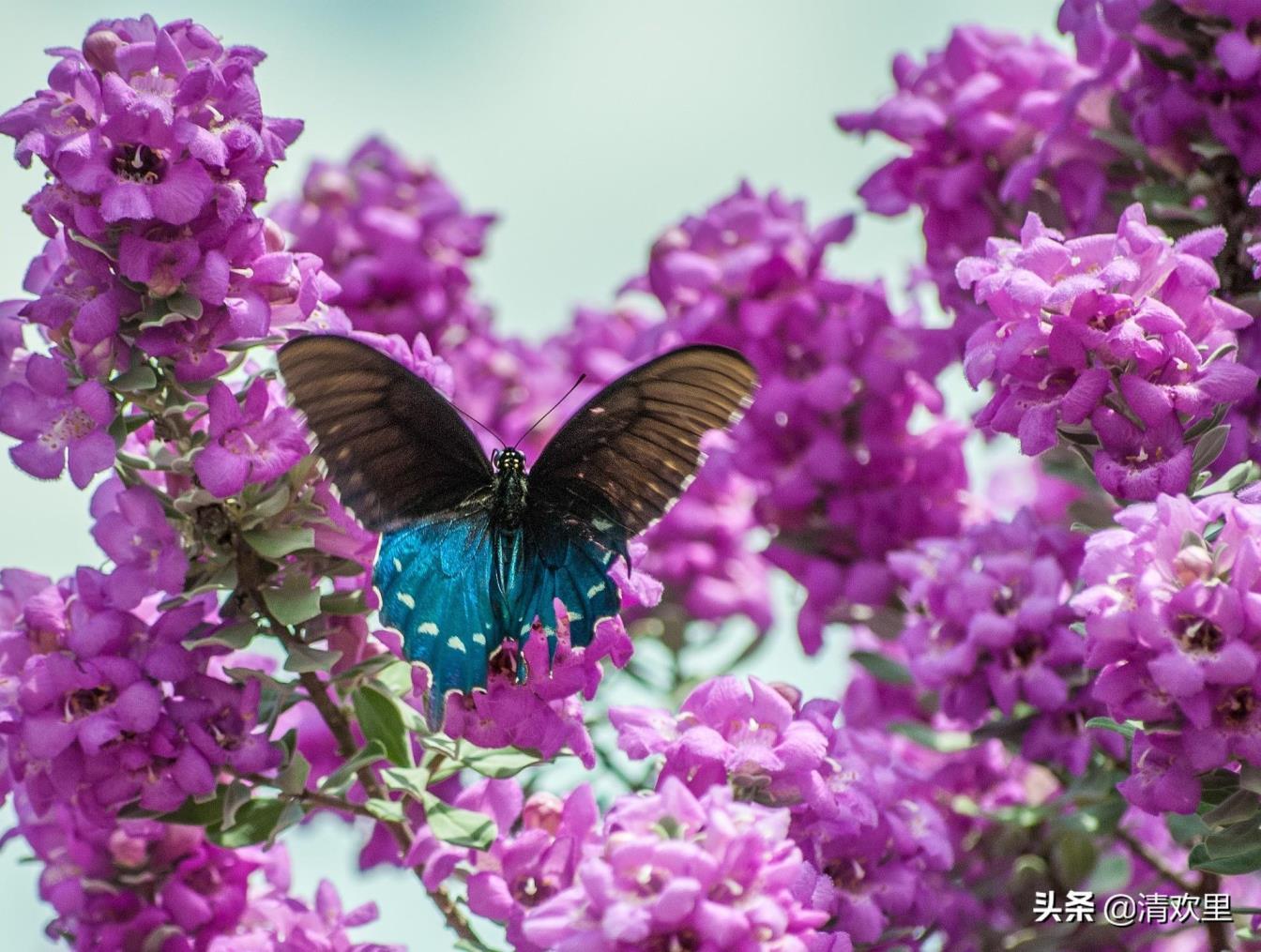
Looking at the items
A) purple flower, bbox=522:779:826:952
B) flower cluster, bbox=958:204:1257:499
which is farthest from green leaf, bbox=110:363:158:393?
flower cluster, bbox=958:204:1257:499

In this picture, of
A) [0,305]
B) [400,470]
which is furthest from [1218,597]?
[0,305]

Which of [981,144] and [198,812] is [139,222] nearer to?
[198,812]

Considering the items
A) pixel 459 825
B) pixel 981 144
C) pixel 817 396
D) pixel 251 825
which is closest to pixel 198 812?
pixel 251 825

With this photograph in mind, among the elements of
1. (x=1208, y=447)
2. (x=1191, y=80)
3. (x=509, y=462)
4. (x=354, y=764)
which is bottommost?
(x=354, y=764)

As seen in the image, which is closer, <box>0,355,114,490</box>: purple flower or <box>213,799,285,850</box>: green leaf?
<box>0,355,114,490</box>: purple flower

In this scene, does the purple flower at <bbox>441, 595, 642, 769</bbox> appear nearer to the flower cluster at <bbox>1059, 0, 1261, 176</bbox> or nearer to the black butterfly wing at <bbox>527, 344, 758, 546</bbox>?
the black butterfly wing at <bbox>527, 344, 758, 546</bbox>

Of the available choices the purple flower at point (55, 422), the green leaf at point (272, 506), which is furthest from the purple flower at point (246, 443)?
the purple flower at point (55, 422)

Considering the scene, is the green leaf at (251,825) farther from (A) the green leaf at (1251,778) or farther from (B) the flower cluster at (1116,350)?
(A) the green leaf at (1251,778)

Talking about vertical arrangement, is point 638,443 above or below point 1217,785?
above
